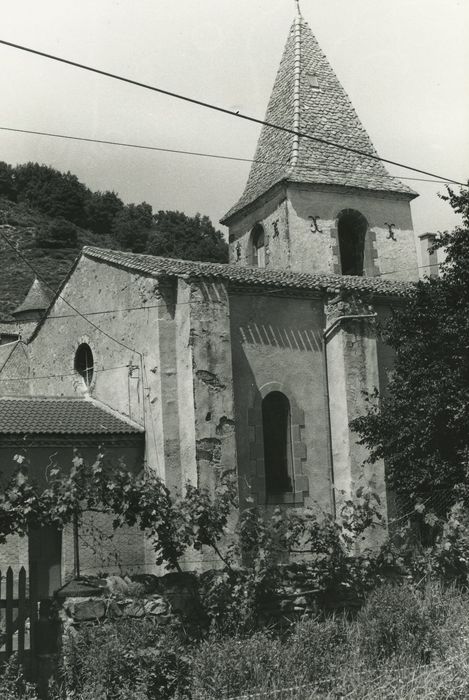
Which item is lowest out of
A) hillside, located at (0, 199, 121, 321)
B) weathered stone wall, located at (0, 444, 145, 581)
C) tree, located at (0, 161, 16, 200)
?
weathered stone wall, located at (0, 444, 145, 581)

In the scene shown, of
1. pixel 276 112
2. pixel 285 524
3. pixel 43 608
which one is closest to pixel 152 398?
pixel 285 524

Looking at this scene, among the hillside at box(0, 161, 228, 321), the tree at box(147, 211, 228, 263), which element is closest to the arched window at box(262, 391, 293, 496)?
the hillside at box(0, 161, 228, 321)

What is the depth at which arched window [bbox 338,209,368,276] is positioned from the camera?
1053 inches

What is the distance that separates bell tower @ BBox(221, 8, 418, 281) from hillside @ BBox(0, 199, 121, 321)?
72.5 feet

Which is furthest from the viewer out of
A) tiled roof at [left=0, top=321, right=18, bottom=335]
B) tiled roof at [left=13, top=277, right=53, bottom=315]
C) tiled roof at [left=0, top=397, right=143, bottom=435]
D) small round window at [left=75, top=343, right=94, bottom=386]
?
tiled roof at [left=13, top=277, right=53, bottom=315]

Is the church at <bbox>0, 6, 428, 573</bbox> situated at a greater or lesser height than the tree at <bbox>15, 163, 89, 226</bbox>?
lesser

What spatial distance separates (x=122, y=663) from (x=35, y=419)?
1142cm

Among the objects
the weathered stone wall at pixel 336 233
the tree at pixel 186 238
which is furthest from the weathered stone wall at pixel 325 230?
the tree at pixel 186 238

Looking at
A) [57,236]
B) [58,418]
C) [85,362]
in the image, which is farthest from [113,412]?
[57,236]

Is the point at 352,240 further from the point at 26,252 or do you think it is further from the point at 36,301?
the point at 26,252

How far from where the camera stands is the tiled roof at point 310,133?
26.9m

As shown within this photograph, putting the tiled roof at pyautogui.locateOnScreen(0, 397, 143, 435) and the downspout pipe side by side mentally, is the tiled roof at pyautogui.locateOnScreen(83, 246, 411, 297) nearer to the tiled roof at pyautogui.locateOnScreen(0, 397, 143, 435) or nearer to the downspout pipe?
the downspout pipe

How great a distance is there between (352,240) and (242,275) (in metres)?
8.18

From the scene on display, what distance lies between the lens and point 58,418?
19531 mm
